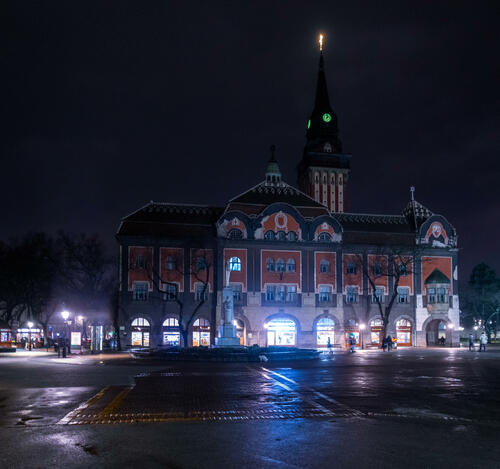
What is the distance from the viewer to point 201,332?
64500mm

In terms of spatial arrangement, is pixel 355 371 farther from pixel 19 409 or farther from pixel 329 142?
pixel 329 142

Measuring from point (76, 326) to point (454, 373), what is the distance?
42054mm

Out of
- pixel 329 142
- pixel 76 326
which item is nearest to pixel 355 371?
pixel 76 326

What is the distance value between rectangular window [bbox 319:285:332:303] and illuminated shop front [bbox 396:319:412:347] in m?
9.06

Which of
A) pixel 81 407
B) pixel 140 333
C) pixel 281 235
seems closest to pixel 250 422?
pixel 81 407

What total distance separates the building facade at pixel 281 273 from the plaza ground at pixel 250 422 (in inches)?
1499

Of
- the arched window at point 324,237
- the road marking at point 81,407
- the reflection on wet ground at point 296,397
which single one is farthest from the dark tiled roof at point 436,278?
the road marking at point 81,407

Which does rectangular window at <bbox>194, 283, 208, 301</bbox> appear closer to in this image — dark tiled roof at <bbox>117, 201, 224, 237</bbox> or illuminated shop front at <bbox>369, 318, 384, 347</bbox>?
dark tiled roof at <bbox>117, 201, 224, 237</bbox>

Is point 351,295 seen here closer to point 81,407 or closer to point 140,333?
point 140,333

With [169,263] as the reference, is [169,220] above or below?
above

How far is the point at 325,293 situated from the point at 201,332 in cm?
1418

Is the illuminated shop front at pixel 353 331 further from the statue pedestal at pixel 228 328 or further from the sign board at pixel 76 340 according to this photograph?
the sign board at pixel 76 340

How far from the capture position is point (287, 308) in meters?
65.1

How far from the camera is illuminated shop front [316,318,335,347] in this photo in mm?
65812
